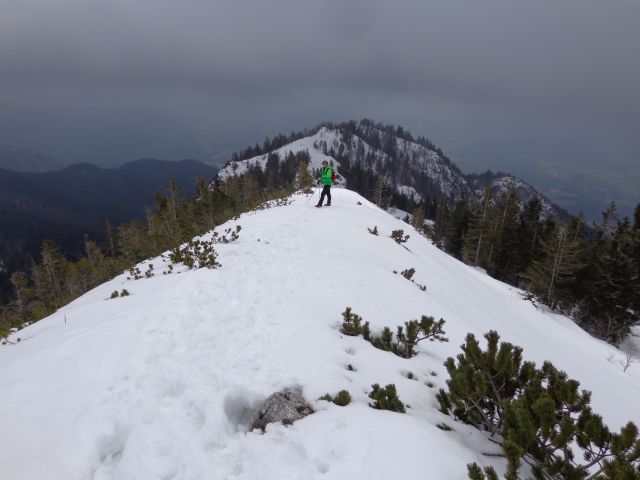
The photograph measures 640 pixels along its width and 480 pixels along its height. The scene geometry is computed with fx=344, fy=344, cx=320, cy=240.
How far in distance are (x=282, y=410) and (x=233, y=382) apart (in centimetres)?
115

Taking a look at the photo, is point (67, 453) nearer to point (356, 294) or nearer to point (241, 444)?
point (241, 444)

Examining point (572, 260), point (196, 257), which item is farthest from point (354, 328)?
point (572, 260)

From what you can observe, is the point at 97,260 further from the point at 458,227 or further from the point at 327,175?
the point at 458,227

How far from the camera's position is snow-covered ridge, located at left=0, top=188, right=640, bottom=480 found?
4.26 m

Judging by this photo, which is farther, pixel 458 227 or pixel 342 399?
pixel 458 227

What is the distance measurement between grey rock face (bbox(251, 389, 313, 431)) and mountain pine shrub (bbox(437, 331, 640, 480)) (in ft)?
7.12

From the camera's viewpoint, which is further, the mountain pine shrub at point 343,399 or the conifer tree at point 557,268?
the conifer tree at point 557,268

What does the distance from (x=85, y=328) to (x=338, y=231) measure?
10.7m

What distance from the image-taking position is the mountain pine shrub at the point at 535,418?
3.40 meters

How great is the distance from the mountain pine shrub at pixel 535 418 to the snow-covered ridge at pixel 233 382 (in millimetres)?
514

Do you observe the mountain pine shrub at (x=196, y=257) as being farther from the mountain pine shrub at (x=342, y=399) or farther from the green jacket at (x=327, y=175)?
the green jacket at (x=327, y=175)

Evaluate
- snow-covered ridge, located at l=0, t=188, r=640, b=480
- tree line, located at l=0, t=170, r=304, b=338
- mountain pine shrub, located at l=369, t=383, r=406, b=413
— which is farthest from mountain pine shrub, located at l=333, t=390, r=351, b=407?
tree line, located at l=0, t=170, r=304, b=338

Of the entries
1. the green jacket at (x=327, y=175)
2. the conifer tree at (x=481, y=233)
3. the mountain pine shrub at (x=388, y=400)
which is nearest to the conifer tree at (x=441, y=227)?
the conifer tree at (x=481, y=233)

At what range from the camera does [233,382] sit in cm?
580
